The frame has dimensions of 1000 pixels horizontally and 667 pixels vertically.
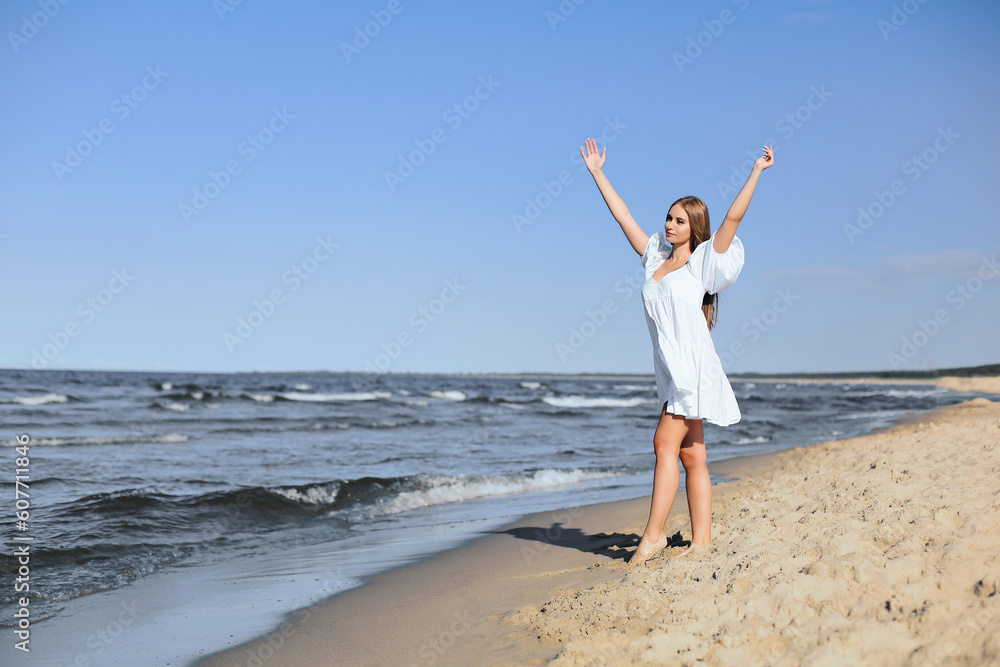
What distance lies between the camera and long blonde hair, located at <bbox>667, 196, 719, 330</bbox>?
3.43 meters

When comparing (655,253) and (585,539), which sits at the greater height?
(655,253)

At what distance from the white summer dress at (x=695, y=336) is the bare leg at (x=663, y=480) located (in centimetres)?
10

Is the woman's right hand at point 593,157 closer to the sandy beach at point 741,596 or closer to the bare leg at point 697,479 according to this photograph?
the bare leg at point 697,479

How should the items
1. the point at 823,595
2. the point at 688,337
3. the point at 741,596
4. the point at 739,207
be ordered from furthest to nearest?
the point at 688,337 → the point at 739,207 → the point at 741,596 → the point at 823,595

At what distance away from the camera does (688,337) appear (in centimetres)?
333

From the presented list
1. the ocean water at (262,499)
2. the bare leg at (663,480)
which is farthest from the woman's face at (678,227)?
the ocean water at (262,499)

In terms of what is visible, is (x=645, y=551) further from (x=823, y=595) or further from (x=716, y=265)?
(x=716, y=265)

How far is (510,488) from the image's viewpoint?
346 inches

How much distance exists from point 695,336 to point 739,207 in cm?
64

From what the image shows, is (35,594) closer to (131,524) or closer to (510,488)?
(131,524)

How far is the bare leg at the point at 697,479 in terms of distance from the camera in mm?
3504

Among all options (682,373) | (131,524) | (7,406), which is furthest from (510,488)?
(7,406)

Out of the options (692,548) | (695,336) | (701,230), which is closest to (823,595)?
(692,548)

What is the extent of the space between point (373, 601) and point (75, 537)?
11.3 ft
